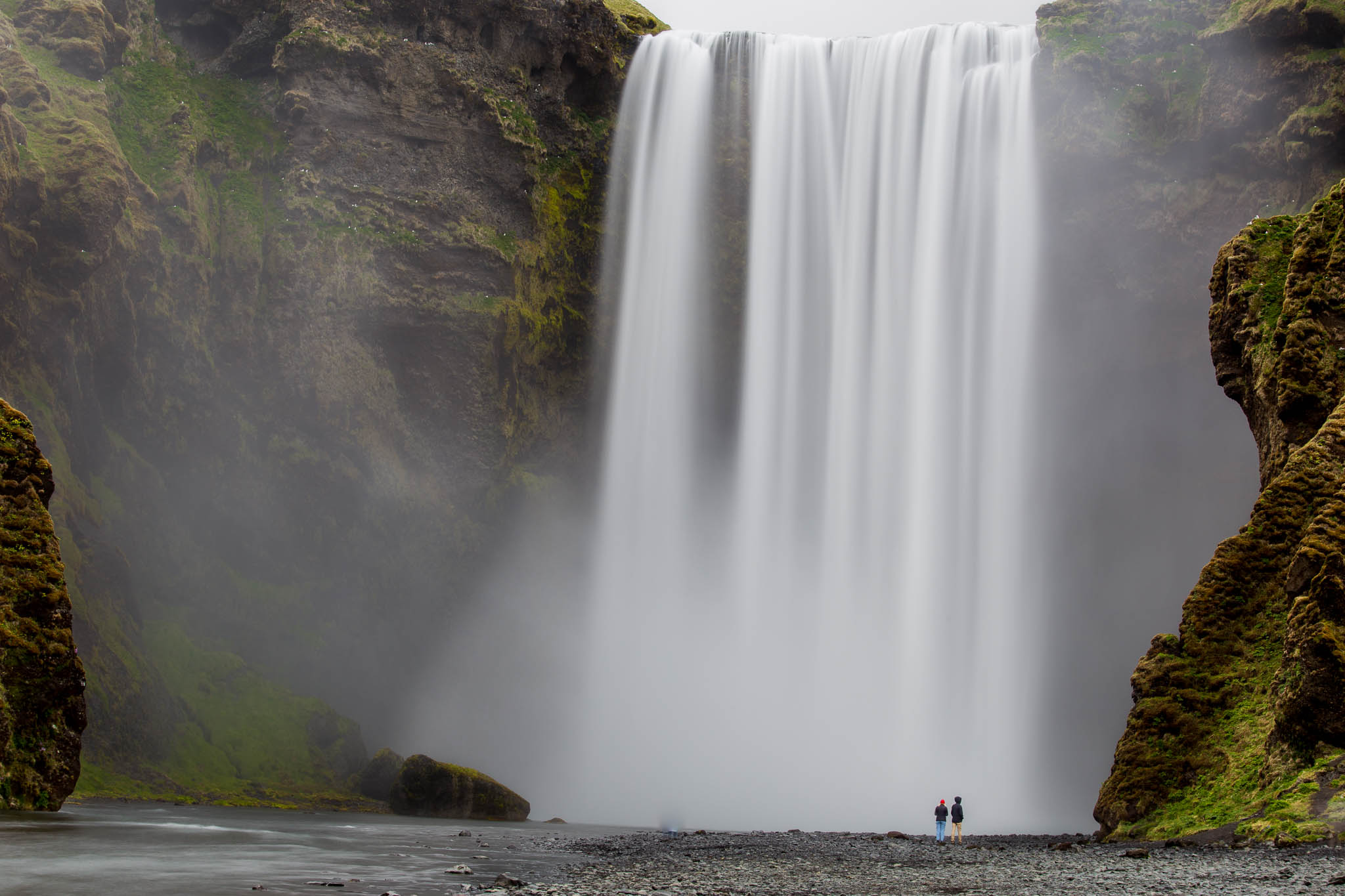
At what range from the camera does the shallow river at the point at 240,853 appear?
35.4ft

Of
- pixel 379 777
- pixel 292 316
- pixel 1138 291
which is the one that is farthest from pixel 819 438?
pixel 292 316

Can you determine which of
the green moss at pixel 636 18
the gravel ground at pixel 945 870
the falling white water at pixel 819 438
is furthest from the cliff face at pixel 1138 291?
the gravel ground at pixel 945 870

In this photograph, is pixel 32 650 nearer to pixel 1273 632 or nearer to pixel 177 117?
pixel 1273 632

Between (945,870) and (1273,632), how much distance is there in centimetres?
717

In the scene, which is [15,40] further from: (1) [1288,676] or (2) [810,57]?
(1) [1288,676]

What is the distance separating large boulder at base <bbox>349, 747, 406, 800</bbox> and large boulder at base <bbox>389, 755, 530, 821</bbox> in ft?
6.75

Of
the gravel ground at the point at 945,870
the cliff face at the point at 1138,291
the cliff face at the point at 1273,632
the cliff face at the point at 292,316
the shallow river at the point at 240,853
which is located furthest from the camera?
the cliff face at the point at 1138,291

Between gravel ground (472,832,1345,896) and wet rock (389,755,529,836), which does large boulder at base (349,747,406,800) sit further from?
gravel ground (472,832,1345,896)

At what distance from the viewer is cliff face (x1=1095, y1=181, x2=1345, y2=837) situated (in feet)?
49.0

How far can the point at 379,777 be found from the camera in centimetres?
3228

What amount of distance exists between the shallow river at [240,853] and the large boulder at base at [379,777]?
763 cm

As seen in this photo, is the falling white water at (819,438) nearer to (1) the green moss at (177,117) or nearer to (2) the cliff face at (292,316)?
(2) the cliff face at (292,316)

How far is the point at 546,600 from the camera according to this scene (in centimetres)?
4272

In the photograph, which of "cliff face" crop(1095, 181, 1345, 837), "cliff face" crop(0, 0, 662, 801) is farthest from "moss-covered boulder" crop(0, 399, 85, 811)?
"cliff face" crop(1095, 181, 1345, 837)
